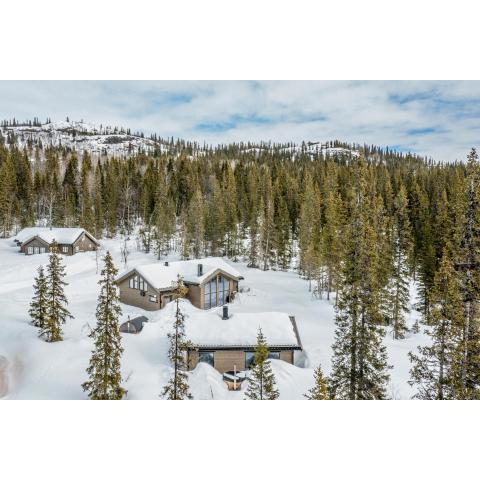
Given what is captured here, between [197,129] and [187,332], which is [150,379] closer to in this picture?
[187,332]

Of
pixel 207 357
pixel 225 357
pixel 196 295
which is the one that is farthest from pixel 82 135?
pixel 225 357

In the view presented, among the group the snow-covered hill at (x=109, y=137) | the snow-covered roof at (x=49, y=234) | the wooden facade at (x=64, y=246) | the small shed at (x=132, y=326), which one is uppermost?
the snow-covered hill at (x=109, y=137)

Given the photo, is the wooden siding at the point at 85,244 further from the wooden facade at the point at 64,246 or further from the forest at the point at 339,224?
the forest at the point at 339,224

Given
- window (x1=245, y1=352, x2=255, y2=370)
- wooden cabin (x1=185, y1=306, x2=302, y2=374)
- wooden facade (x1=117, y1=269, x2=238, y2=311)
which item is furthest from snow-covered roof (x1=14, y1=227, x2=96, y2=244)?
window (x1=245, y1=352, x2=255, y2=370)

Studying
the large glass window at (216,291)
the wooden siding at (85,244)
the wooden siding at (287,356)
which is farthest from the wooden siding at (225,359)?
the wooden siding at (85,244)

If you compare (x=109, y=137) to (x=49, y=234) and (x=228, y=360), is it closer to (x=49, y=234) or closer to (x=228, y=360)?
(x=49, y=234)

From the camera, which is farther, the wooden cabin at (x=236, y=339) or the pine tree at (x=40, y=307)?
the pine tree at (x=40, y=307)

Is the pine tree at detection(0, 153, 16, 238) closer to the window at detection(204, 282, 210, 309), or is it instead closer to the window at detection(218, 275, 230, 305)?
the window at detection(204, 282, 210, 309)
